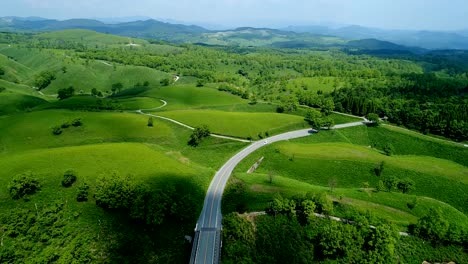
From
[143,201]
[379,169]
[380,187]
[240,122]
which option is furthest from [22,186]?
[379,169]

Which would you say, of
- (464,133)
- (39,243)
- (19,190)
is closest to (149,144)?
(19,190)

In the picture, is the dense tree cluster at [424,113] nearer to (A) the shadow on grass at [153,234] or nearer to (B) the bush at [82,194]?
(A) the shadow on grass at [153,234]

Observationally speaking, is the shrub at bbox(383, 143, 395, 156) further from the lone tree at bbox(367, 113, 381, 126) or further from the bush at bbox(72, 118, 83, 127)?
the bush at bbox(72, 118, 83, 127)

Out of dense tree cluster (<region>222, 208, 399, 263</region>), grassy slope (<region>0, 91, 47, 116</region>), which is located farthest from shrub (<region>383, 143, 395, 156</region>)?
grassy slope (<region>0, 91, 47, 116</region>)

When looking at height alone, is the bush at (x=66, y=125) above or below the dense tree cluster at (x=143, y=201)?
above

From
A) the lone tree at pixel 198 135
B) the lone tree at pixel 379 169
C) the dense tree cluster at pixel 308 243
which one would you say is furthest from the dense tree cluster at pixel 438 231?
the lone tree at pixel 198 135

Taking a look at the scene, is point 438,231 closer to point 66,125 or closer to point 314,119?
point 314,119
